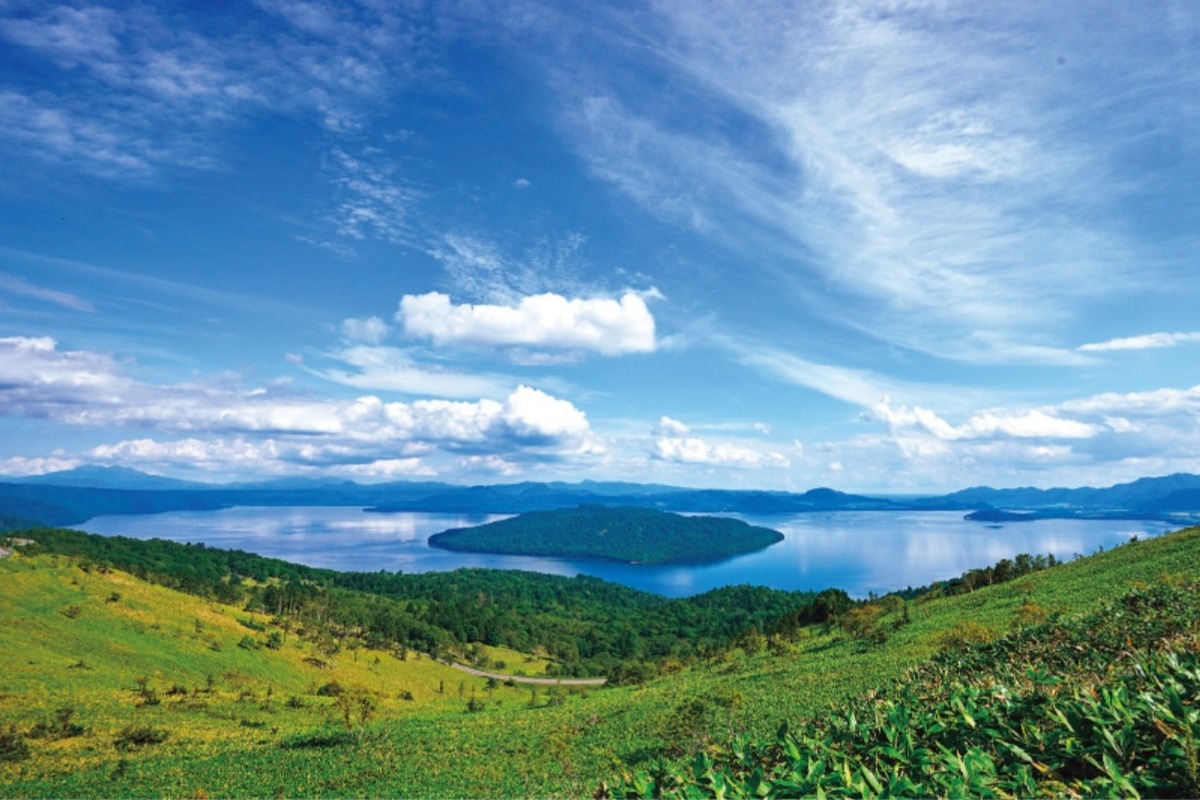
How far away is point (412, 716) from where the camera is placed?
2197 inches

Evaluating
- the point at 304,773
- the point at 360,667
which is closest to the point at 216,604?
the point at 360,667

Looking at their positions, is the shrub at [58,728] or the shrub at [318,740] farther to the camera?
the shrub at [58,728]

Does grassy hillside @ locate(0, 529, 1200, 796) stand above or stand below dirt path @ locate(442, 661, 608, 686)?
above

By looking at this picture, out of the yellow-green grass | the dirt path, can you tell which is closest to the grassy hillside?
the yellow-green grass

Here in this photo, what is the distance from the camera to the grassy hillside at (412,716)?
29.1m

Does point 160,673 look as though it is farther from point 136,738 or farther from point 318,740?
point 318,740

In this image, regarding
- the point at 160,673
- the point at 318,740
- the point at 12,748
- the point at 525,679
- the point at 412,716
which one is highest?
the point at 12,748

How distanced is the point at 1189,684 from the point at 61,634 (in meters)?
110

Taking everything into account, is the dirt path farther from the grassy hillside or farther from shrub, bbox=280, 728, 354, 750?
shrub, bbox=280, 728, 354, 750

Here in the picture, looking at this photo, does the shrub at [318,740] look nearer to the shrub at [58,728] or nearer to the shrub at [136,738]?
the shrub at [136,738]

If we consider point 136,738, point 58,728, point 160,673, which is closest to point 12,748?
point 136,738

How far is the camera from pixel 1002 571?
71812 mm

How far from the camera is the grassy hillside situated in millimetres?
29141

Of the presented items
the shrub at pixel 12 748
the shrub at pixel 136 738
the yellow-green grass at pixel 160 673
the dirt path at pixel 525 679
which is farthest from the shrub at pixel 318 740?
the dirt path at pixel 525 679
